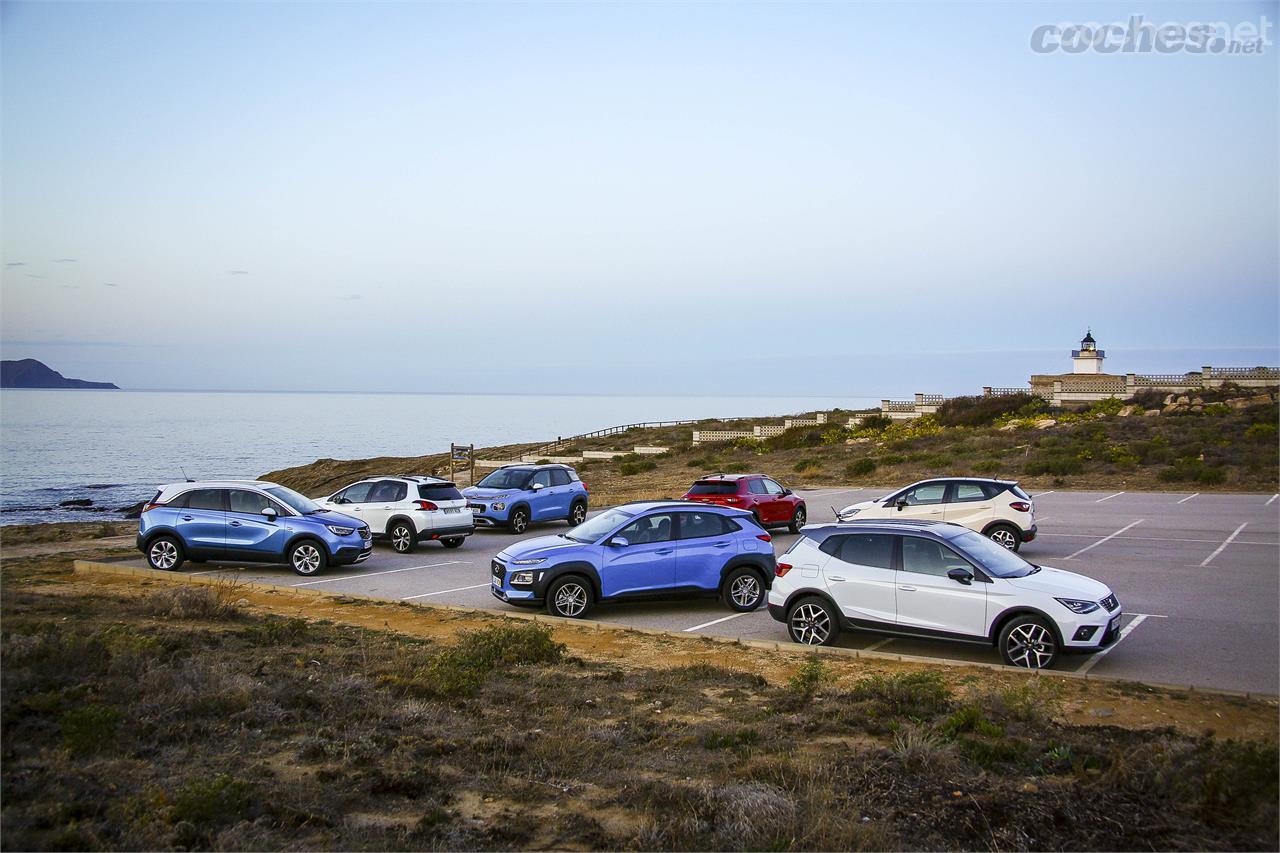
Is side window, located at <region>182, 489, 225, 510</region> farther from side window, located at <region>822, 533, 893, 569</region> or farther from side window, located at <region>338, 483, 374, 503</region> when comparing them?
side window, located at <region>822, 533, 893, 569</region>

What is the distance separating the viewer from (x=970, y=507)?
20.1 m

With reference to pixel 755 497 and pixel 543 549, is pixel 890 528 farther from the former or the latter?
pixel 755 497

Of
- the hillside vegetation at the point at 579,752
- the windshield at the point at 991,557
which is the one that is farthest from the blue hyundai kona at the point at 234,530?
the windshield at the point at 991,557

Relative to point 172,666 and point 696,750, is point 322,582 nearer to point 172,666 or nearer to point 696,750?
point 172,666

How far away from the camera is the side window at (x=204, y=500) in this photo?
703 inches

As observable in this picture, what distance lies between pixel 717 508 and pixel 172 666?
792cm

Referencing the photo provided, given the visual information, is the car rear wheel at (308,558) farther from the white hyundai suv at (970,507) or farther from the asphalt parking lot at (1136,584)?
the white hyundai suv at (970,507)

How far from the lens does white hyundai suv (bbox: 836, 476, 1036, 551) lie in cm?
1966

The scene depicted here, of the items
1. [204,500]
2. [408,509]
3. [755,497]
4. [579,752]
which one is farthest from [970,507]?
[204,500]

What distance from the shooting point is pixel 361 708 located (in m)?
8.40

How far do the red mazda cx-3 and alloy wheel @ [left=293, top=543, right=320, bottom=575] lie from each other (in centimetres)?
899

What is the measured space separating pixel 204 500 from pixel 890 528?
42.6 feet

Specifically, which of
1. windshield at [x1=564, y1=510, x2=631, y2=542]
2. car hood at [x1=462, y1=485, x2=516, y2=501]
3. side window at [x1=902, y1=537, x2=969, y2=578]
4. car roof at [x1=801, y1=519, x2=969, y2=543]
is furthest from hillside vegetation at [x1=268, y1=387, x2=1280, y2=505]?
side window at [x1=902, y1=537, x2=969, y2=578]

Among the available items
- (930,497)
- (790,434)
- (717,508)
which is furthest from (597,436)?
(717,508)
